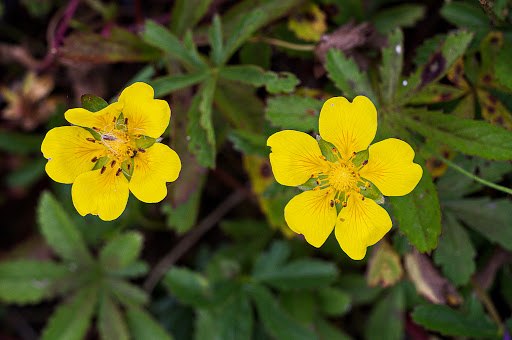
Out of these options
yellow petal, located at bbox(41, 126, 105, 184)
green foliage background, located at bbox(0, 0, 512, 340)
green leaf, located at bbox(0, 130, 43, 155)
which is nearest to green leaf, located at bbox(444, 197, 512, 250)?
green foliage background, located at bbox(0, 0, 512, 340)

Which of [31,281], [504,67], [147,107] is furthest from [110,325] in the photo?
[504,67]

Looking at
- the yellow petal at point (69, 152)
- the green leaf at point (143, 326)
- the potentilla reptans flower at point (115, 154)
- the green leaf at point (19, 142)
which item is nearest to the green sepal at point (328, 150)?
the potentilla reptans flower at point (115, 154)

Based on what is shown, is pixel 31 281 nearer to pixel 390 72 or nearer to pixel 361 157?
pixel 361 157

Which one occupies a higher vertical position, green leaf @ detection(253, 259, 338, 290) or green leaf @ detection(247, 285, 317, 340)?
green leaf @ detection(253, 259, 338, 290)

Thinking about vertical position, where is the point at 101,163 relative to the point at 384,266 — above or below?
above

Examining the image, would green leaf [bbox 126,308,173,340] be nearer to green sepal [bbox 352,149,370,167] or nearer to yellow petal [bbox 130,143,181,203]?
yellow petal [bbox 130,143,181,203]
